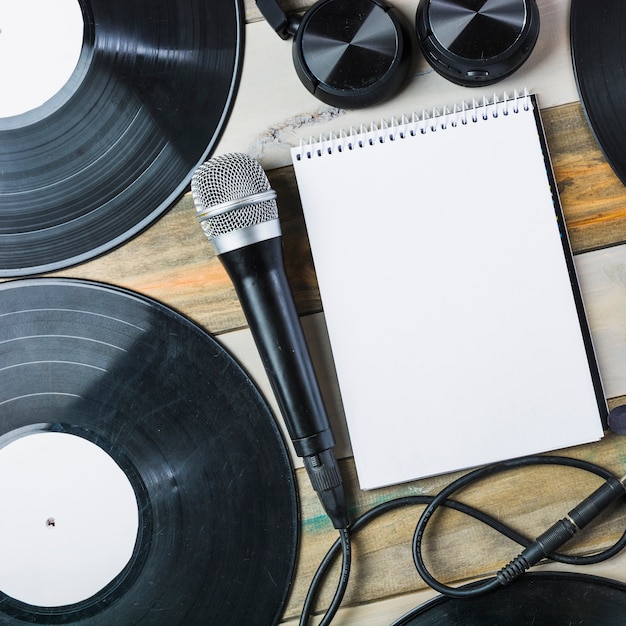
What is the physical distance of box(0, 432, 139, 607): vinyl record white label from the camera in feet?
2.26

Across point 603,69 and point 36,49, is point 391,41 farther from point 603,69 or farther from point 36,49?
point 36,49

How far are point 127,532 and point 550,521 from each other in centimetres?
42

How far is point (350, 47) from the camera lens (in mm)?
655

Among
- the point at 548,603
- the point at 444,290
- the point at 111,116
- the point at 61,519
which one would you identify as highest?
the point at 111,116

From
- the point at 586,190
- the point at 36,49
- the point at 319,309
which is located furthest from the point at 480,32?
the point at 36,49

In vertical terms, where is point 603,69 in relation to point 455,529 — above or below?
above

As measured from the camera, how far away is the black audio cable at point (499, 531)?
0.66 metres

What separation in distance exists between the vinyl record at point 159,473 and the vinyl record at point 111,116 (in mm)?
102

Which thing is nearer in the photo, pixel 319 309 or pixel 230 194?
pixel 230 194

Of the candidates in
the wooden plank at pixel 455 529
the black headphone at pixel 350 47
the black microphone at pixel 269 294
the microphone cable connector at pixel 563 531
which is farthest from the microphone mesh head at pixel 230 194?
the microphone cable connector at pixel 563 531

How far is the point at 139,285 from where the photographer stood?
0.71 meters

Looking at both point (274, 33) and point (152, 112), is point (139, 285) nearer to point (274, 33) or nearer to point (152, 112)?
point (152, 112)

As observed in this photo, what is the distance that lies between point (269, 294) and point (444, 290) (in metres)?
0.18

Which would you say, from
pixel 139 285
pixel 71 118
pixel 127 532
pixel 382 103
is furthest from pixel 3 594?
pixel 382 103
